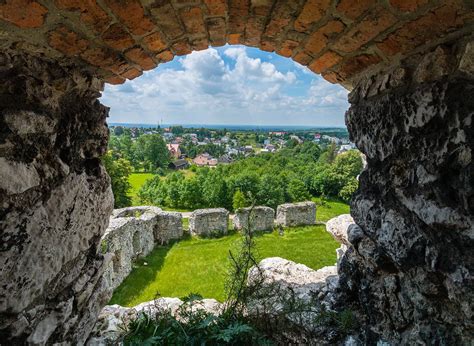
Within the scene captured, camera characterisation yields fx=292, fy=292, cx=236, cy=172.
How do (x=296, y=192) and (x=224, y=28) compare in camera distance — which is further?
(x=296, y=192)

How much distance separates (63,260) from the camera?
5.28ft

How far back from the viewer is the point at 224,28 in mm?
1714

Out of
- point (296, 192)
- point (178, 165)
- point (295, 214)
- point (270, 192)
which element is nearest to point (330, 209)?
point (296, 192)

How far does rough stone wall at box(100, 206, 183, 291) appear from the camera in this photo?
8109 mm

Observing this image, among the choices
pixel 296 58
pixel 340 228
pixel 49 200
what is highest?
pixel 296 58

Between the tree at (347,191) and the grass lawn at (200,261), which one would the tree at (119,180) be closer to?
the grass lawn at (200,261)

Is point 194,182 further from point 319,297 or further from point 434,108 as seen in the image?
point 434,108

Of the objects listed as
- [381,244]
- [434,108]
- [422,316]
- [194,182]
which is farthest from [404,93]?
[194,182]

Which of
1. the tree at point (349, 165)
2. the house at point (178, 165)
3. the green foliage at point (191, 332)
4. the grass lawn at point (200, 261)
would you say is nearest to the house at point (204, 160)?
the house at point (178, 165)

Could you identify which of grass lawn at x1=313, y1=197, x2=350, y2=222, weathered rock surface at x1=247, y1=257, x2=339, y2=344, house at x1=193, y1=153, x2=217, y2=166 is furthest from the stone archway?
house at x1=193, y1=153, x2=217, y2=166

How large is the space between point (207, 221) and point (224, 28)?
39.5 ft

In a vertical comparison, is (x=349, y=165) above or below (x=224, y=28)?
below

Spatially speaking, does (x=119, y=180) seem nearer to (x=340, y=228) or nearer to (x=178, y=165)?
(x=340, y=228)

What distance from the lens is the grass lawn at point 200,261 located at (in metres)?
8.27
